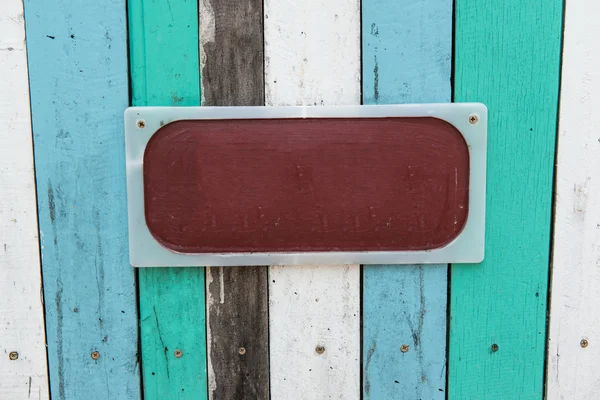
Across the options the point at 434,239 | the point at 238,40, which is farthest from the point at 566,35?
the point at 238,40

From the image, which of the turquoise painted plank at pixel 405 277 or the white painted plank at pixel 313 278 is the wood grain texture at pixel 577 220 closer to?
the turquoise painted plank at pixel 405 277

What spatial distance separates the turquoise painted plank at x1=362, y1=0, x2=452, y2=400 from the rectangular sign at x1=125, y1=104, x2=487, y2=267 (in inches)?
1.6

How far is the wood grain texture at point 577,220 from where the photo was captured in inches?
25.4

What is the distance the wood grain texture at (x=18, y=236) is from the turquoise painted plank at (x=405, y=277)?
492mm

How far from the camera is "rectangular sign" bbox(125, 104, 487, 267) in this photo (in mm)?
635

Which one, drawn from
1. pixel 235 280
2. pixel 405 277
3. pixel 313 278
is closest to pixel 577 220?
pixel 405 277

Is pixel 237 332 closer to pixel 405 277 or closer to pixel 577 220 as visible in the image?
pixel 405 277

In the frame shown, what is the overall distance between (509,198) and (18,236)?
28.7 inches

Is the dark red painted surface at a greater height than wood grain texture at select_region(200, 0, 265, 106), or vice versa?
wood grain texture at select_region(200, 0, 265, 106)

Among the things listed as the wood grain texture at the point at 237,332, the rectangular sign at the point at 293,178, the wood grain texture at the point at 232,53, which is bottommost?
the wood grain texture at the point at 237,332

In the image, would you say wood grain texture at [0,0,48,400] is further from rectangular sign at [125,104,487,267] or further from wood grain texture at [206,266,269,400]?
wood grain texture at [206,266,269,400]

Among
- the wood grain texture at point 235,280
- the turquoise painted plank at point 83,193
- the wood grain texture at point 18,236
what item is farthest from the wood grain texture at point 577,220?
the wood grain texture at point 18,236

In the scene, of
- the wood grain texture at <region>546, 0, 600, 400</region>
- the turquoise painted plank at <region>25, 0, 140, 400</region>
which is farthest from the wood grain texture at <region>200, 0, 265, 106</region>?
the wood grain texture at <region>546, 0, 600, 400</region>

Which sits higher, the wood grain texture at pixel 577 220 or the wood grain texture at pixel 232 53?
the wood grain texture at pixel 232 53
